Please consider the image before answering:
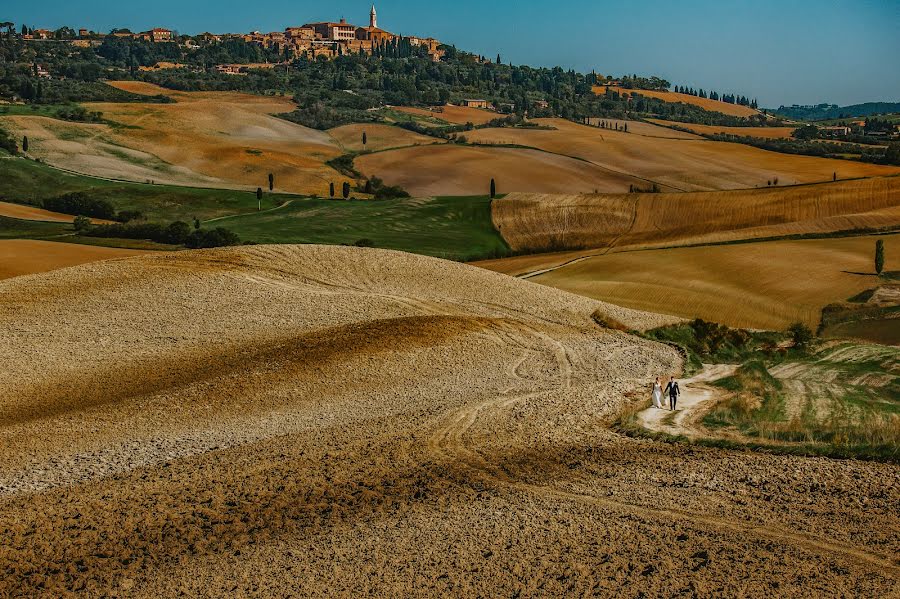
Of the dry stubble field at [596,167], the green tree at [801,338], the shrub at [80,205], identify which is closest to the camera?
the green tree at [801,338]

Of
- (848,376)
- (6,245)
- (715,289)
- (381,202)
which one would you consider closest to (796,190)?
(715,289)

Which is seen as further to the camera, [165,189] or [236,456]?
[165,189]

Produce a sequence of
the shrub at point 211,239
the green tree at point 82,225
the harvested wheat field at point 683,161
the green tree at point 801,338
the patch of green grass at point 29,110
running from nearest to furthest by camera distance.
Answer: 1. the green tree at point 801,338
2. the shrub at point 211,239
3. the green tree at point 82,225
4. the harvested wheat field at point 683,161
5. the patch of green grass at point 29,110

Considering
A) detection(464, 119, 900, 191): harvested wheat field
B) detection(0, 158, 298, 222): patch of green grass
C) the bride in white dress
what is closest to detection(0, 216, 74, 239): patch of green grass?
detection(0, 158, 298, 222): patch of green grass

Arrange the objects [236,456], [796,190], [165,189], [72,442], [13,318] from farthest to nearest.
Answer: [165,189] → [796,190] → [13,318] → [72,442] → [236,456]

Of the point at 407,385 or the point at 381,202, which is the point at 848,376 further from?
the point at 381,202

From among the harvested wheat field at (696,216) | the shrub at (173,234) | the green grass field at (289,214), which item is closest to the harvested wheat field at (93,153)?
the green grass field at (289,214)

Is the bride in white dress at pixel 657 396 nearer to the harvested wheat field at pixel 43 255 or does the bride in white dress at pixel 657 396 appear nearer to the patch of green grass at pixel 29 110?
the harvested wheat field at pixel 43 255

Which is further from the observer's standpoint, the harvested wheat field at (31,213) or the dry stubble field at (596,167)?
the dry stubble field at (596,167)
